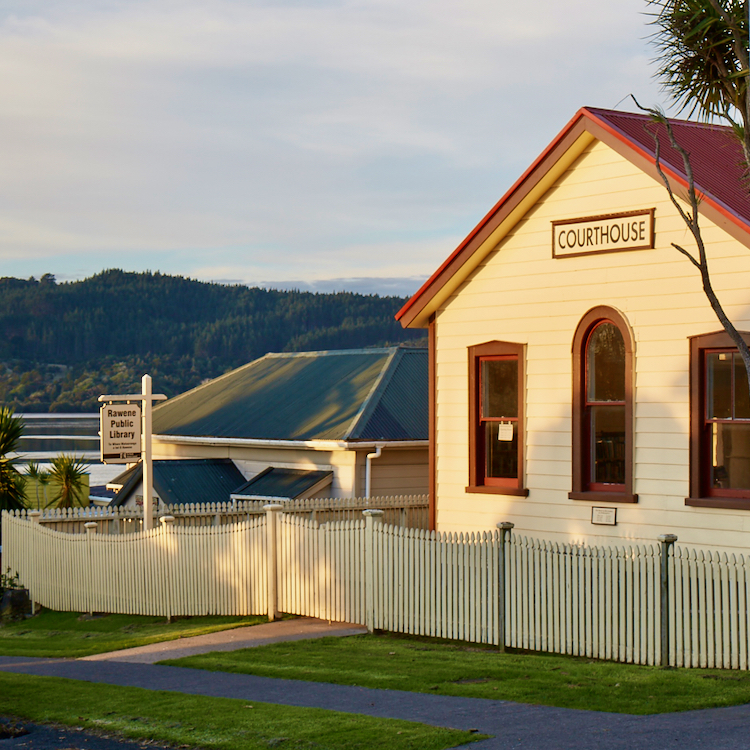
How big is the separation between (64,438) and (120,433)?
87450 mm

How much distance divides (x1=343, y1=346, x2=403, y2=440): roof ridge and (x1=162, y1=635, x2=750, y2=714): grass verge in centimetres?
936

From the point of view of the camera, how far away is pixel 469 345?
54.3ft

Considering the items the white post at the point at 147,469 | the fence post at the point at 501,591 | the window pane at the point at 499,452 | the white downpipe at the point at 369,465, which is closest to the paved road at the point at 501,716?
the fence post at the point at 501,591

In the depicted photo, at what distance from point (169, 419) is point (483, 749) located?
71.9 feet

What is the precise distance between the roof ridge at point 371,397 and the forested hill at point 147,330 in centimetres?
6413

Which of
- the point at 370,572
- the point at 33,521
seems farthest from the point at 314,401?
the point at 370,572

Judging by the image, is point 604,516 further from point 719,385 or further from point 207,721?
point 207,721

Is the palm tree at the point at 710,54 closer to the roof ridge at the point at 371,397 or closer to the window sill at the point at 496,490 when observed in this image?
the window sill at the point at 496,490

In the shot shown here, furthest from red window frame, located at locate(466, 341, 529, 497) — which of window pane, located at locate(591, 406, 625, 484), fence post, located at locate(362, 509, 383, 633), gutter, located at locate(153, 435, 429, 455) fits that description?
gutter, located at locate(153, 435, 429, 455)

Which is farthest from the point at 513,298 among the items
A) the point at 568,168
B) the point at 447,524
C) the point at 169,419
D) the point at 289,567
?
the point at 169,419

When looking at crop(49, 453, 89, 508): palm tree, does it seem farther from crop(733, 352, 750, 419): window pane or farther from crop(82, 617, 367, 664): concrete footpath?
crop(733, 352, 750, 419): window pane

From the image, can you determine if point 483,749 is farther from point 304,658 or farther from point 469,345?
point 469,345

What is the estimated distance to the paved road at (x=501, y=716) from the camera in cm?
855

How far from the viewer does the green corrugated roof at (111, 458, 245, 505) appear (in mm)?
23969
